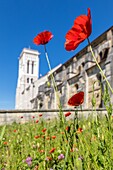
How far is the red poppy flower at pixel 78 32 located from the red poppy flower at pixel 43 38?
372 millimetres

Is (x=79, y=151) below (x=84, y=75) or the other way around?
below

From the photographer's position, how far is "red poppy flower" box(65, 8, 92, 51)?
3.58ft

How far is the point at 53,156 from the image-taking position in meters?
2.06

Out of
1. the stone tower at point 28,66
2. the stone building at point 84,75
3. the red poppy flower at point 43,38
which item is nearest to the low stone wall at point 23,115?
the stone building at point 84,75

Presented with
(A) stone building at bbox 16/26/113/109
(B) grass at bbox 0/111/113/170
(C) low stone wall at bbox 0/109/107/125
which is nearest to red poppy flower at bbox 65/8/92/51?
(B) grass at bbox 0/111/113/170

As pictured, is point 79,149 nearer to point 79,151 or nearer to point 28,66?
point 79,151

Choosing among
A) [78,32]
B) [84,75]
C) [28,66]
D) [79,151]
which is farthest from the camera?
[28,66]

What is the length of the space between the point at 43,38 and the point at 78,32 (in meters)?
0.49

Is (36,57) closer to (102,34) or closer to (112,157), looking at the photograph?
(102,34)

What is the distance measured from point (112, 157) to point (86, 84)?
19.8 meters

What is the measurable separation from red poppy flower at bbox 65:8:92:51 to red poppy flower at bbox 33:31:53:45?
372 millimetres

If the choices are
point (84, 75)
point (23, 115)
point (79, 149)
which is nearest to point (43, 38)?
point (79, 149)

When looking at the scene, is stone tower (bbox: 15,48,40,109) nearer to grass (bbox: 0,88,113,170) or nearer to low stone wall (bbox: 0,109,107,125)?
low stone wall (bbox: 0,109,107,125)

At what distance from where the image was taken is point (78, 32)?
1.15 meters
